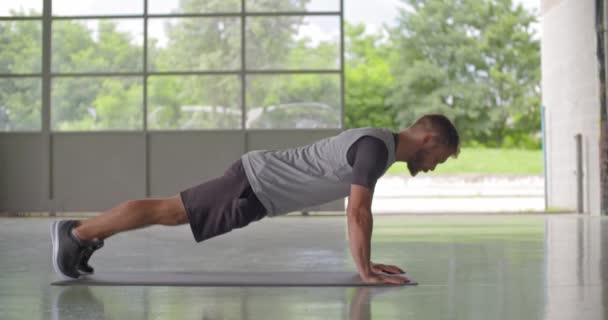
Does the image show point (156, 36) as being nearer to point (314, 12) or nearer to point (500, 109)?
point (314, 12)

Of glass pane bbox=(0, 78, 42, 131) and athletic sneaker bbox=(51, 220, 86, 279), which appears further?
glass pane bbox=(0, 78, 42, 131)

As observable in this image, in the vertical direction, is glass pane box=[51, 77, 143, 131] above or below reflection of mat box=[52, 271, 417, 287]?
above

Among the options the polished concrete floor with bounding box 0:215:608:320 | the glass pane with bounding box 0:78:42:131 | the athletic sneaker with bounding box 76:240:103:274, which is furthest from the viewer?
the glass pane with bounding box 0:78:42:131

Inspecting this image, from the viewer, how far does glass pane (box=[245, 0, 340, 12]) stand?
12672 mm

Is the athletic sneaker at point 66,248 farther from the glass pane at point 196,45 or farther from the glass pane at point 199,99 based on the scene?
the glass pane at point 196,45

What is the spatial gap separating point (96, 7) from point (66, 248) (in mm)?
10345

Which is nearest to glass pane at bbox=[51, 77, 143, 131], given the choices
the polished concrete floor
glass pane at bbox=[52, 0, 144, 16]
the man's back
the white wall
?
glass pane at bbox=[52, 0, 144, 16]

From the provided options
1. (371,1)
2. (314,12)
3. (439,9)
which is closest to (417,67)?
(439,9)

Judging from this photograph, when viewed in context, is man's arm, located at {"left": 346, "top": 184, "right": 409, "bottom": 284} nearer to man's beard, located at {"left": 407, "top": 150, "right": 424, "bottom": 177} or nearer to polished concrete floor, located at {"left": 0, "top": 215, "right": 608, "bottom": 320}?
polished concrete floor, located at {"left": 0, "top": 215, "right": 608, "bottom": 320}

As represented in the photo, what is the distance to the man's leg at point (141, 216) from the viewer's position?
3.21 meters

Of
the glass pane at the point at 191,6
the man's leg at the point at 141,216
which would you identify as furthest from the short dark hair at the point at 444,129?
the glass pane at the point at 191,6

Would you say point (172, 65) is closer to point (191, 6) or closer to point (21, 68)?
point (191, 6)

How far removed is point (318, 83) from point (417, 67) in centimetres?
1906

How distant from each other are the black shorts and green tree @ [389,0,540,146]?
27002 millimetres
